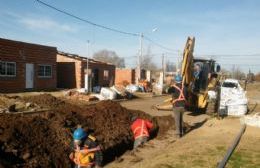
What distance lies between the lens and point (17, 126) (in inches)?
385

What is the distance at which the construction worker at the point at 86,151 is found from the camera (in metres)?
6.49

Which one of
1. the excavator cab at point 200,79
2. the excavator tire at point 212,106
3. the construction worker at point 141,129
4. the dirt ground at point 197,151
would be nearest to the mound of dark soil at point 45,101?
the excavator cab at point 200,79

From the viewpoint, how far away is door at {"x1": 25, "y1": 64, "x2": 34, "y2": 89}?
27.8 m

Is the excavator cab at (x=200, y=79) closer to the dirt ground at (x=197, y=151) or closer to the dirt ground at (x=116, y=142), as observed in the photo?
the dirt ground at (x=116, y=142)

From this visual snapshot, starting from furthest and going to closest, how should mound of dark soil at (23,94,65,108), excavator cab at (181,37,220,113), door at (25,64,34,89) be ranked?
door at (25,64,34,89), mound of dark soil at (23,94,65,108), excavator cab at (181,37,220,113)

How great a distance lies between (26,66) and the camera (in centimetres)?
2778

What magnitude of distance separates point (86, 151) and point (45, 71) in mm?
24742

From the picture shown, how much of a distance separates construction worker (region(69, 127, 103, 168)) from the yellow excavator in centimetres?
1020

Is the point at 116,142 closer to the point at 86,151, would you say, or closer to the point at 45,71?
the point at 86,151

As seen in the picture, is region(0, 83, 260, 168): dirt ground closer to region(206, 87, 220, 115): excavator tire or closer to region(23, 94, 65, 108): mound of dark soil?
region(206, 87, 220, 115): excavator tire

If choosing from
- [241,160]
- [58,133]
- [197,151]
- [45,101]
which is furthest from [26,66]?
[241,160]

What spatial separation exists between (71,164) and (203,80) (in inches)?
412

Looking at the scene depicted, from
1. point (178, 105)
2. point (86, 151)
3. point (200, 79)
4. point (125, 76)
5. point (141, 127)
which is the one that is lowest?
point (141, 127)

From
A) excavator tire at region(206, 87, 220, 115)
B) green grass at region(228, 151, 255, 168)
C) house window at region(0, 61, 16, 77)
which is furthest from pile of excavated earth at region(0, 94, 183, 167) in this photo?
house window at region(0, 61, 16, 77)
